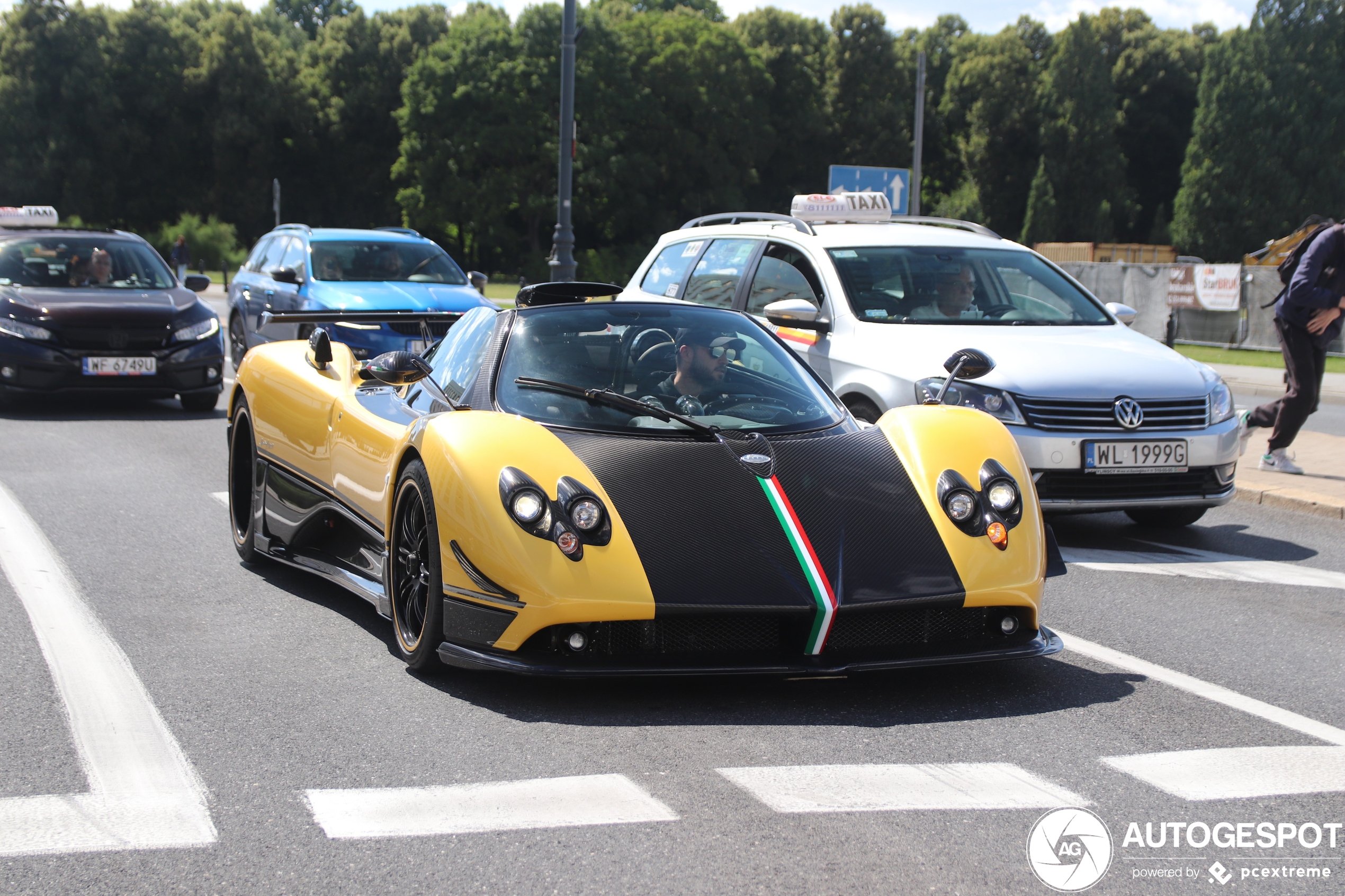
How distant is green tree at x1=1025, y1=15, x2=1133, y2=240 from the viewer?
68500mm

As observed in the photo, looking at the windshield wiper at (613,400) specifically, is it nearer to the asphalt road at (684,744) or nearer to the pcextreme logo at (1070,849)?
the asphalt road at (684,744)

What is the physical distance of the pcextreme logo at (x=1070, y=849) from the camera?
3.20m

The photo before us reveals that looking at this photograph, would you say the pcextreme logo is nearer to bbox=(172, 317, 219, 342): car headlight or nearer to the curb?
the curb

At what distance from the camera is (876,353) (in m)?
8.09

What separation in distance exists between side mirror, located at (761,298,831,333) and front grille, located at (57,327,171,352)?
21.7 ft

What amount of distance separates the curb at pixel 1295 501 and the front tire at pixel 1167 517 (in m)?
1.00

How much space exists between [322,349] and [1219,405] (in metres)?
4.56

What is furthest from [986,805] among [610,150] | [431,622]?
[610,150]

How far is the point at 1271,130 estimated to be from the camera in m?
61.7

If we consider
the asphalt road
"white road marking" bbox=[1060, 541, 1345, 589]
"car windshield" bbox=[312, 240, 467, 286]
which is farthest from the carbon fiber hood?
"car windshield" bbox=[312, 240, 467, 286]

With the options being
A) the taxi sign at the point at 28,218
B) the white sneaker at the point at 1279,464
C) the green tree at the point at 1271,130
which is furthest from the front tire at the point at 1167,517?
the green tree at the point at 1271,130

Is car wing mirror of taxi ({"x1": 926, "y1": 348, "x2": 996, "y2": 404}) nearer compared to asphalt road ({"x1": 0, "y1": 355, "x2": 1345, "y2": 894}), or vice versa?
asphalt road ({"x1": 0, "y1": 355, "x2": 1345, "y2": 894})

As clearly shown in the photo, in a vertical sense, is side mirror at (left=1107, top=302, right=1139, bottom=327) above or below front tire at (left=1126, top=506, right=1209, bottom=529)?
above

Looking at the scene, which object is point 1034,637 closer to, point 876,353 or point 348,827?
point 348,827
